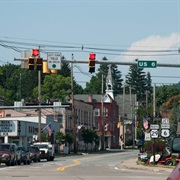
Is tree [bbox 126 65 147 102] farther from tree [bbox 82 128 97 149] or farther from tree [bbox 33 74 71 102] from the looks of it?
tree [bbox 82 128 97 149]

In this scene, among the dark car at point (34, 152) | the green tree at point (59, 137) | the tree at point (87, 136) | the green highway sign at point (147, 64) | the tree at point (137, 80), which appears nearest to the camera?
the green highway sign at point (147, 64)

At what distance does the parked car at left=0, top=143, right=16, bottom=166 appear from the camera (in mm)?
43359

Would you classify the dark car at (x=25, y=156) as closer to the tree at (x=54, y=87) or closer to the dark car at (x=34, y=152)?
the dark car at (x=34, y=152)

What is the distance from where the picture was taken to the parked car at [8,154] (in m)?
43.4

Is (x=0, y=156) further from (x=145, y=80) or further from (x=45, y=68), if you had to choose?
(x=145, y=80)

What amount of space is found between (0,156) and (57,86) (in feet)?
302

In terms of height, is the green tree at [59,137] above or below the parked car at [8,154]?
above

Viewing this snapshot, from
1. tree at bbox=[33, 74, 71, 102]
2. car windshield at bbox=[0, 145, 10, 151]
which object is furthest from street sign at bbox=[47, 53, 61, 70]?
tree at bbox=[33, 74, 71, 102]

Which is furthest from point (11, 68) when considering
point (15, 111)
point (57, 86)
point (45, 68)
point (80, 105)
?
point (45, 68)

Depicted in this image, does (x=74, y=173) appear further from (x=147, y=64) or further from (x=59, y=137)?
(x=59, y=137)

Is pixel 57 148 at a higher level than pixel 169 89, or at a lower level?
lower

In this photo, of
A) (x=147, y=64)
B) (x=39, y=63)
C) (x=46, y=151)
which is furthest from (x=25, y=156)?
(x=147, y=64)

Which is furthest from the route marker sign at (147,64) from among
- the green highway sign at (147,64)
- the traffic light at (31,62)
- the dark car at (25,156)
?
the dark car at (25,156)

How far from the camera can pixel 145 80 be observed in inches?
7544
